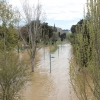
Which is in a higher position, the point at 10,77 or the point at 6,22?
the point at 6,22

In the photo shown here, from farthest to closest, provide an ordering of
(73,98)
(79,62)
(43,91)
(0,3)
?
(0,3)
(43,91)
(73,98)
(79,62)

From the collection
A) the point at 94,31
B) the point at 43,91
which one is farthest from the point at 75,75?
the point at 43,91

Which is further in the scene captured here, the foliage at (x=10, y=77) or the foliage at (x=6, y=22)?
the foliage at (x=6, y=22)

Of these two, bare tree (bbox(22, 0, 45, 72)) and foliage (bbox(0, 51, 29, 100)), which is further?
bare tree (bbox(22, 0, 45, 72))

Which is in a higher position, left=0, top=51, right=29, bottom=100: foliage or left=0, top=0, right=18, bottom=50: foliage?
left=0, top=0, right=18, bottom=50: foliage

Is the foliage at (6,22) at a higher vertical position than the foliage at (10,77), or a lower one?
higher

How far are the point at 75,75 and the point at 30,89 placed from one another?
208 inches

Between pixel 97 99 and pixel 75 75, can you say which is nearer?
pixel 97 99

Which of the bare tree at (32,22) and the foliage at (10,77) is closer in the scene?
the foliage at (10,77)

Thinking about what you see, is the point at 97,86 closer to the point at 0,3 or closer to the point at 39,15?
the point at 0,3

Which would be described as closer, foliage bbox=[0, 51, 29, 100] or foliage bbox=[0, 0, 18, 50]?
foliage bbox=[0, 51, 29, 100]

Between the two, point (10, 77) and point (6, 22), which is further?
point (6, 22)

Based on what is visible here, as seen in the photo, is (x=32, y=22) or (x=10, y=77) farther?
(x=32, y=22)

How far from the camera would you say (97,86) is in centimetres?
348
